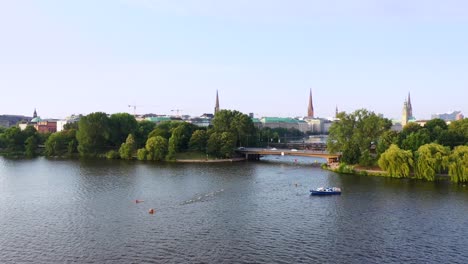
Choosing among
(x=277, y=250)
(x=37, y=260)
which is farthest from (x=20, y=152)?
(x=277, y=250)

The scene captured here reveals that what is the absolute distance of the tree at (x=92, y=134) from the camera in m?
119

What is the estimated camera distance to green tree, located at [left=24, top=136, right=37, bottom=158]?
124 meters

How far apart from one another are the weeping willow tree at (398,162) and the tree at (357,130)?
12942 millimetres

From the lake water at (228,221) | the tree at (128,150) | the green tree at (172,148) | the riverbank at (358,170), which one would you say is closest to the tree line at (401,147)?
the riverbank at (358,170)

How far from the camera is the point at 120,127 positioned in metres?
Result: 127

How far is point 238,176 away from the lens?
80625mm

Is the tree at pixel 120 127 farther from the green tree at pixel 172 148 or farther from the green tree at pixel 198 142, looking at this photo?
the green tree at pixel 198 142

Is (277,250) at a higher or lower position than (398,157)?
lower

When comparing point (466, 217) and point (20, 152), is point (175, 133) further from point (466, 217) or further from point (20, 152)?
point (466, 217)

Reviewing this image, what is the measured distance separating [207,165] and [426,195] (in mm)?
52649

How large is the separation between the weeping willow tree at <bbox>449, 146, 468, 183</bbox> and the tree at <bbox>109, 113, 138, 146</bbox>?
87702 mm

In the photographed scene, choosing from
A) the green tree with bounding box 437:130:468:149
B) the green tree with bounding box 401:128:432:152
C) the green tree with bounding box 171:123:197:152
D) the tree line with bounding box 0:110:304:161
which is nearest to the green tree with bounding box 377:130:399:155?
the green tree with bounding box 401:128:432:152

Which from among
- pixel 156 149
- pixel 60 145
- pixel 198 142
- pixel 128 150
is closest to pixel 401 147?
pixel 198 142

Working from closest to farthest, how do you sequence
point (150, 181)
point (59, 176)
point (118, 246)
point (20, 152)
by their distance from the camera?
1. point (118, 246)
2. point (150, 181)
3. point (59, 176)
4. point (20, 152)
